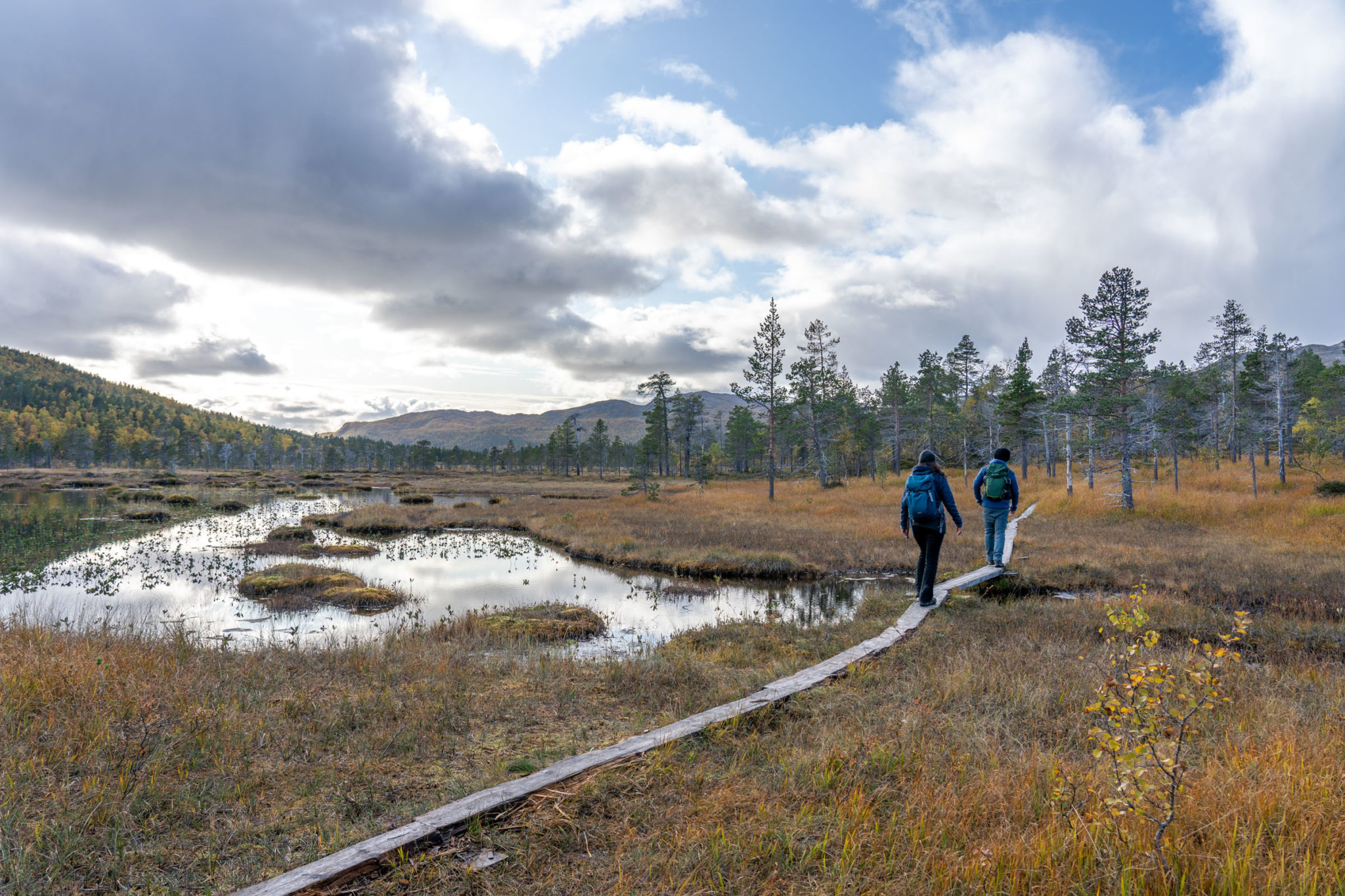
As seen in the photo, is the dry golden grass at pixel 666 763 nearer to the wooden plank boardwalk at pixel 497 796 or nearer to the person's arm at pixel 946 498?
the wooden plank boardwalk at pixel 497 796

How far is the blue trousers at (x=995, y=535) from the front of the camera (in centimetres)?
→ 1120

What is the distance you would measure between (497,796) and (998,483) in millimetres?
10450

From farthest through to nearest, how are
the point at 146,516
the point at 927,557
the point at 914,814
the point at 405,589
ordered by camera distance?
the point at 146,516 → the point at 405,589 → the point at 927,557 → the point at 914,814

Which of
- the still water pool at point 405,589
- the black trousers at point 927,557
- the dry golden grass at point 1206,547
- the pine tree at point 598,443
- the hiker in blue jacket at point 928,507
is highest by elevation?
the pine tree at point 598,443

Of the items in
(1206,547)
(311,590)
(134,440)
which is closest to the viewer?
(311,590)

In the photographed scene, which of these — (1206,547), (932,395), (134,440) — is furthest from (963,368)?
(134,440)

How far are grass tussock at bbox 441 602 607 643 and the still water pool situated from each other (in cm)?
55

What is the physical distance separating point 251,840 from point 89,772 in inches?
65.5

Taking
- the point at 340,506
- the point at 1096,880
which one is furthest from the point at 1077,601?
the point at 340,506

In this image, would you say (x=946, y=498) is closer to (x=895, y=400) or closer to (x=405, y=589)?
(x=405, y=589)

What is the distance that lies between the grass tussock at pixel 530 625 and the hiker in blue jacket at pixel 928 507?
6.25 m

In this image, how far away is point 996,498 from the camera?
422 inches

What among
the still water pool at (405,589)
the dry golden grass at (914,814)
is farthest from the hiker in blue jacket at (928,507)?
the dry golden grass at (914,814)

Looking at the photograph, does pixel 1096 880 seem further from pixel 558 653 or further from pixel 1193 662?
pixel 558 653
